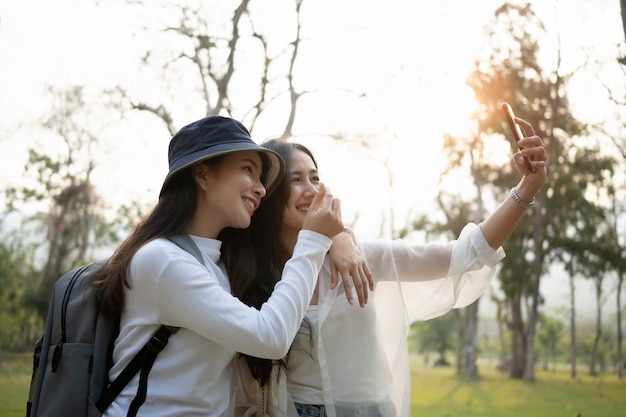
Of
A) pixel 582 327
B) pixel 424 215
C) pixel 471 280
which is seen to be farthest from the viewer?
pixel 582 327

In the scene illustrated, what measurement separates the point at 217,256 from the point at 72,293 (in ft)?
1.45

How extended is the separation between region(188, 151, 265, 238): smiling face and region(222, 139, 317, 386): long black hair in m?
0.23

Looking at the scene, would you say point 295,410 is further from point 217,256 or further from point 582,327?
point 582,327

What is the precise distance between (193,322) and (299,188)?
90cm

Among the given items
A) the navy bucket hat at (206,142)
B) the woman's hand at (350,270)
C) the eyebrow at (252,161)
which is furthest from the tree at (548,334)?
the navy bucket hat at (206,142)

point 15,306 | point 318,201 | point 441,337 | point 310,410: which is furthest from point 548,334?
point 318,201

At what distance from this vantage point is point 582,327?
128 ft

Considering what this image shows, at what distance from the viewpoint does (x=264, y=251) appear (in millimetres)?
2379

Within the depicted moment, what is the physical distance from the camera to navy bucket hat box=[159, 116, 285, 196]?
181 centimetres

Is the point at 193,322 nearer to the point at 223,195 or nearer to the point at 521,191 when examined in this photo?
the point at 223,195

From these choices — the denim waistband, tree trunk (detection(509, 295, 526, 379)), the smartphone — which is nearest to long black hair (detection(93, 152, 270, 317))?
the denim waistband

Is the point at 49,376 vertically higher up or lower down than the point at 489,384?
higher up

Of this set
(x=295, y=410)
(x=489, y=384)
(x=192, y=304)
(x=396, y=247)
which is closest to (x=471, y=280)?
(x=396, y=247)

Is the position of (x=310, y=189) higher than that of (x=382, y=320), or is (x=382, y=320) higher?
(x=310, y=189)
